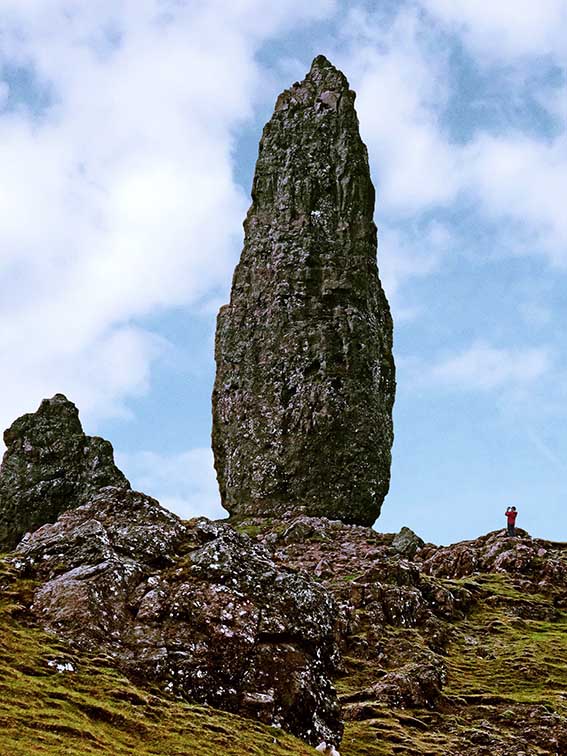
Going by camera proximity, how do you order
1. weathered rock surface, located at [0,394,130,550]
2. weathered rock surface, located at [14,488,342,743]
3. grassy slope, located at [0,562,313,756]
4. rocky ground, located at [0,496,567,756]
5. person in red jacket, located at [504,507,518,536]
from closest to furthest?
1. grassy slope, located at [0,562,313,756]
2. rocky ground, located at [0,496,567,756]
3. weathered rock surface, located at [14,488,342,743]
4. person in red jacket, located at [504,507,518,536]
5. weathered rock surface, located at [0,394,130,550]

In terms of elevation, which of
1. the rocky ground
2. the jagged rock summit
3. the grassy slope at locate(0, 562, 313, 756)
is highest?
the jagged rock summit

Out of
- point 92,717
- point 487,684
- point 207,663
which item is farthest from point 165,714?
point 487,684

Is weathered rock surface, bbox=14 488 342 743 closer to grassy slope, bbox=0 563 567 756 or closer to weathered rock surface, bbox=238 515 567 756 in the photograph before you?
grassy slope, bbox=0 563 567 756

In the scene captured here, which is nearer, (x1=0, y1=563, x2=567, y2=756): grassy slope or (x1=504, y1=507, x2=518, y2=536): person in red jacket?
(x1=0, y1=563, x2=567, y2=756): grassy slope

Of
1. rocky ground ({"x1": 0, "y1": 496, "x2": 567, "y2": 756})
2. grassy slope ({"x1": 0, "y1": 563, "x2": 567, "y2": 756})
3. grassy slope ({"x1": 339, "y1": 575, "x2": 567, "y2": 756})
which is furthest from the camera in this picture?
grassy slope ({"x1": 339, "y1": 575, "x2": 567, "y2": 756})

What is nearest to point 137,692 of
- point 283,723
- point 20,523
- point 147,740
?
point 147,740

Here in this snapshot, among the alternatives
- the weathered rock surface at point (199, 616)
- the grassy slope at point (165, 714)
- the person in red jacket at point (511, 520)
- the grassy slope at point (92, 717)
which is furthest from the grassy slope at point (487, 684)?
the person in red jacket at point (511, 520)

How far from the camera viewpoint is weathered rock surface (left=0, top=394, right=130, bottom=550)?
55.5 meters

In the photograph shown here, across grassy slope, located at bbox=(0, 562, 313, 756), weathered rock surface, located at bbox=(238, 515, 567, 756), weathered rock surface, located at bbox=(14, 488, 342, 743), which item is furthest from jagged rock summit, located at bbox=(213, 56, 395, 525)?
grassy slope, located at bbox=(0, 562, 313, 756)

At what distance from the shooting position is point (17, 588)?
19750 millimetres

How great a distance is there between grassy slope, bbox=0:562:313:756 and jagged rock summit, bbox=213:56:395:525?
126ft

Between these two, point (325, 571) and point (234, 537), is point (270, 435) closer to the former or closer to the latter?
point (325, 571)

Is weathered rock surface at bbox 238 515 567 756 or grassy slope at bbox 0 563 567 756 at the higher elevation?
weathered rock surface at bbox 238 515 567 756

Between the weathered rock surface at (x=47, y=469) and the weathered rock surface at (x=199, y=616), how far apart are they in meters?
35.0
